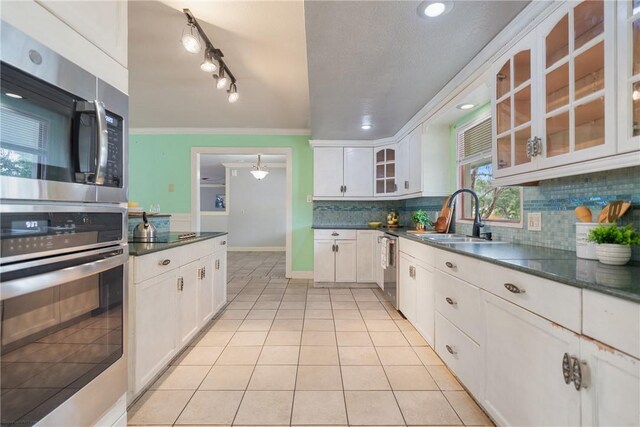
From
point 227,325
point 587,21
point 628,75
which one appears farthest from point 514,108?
point 227,325

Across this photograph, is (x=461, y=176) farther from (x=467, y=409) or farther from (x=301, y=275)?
(x=301, y=275)

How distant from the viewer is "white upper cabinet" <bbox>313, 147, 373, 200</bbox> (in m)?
4.31

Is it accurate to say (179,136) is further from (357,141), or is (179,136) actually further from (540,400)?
(540,400)

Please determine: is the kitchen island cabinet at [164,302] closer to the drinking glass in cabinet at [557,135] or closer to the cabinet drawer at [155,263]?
the cabinet drawer at [155,263]

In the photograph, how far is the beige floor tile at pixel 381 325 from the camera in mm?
2633

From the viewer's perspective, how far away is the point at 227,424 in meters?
1.46

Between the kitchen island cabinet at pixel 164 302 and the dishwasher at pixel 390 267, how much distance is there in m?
1.89

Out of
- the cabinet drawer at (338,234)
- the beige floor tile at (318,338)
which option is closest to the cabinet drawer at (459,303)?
the beige floor tile at (318,338)

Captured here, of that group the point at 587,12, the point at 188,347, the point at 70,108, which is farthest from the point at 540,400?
the point at 188,347

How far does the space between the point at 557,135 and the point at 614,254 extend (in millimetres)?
606

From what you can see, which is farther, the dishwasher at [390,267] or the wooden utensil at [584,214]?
the dishwasher at [390,267]

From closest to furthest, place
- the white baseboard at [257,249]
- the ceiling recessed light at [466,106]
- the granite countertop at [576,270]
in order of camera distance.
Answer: the granite countertop at [576,270]
the ceiling recessed light at [466,106]
the white baseboard at [257,249]

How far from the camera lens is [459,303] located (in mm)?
1707

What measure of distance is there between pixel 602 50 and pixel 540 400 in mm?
1417
